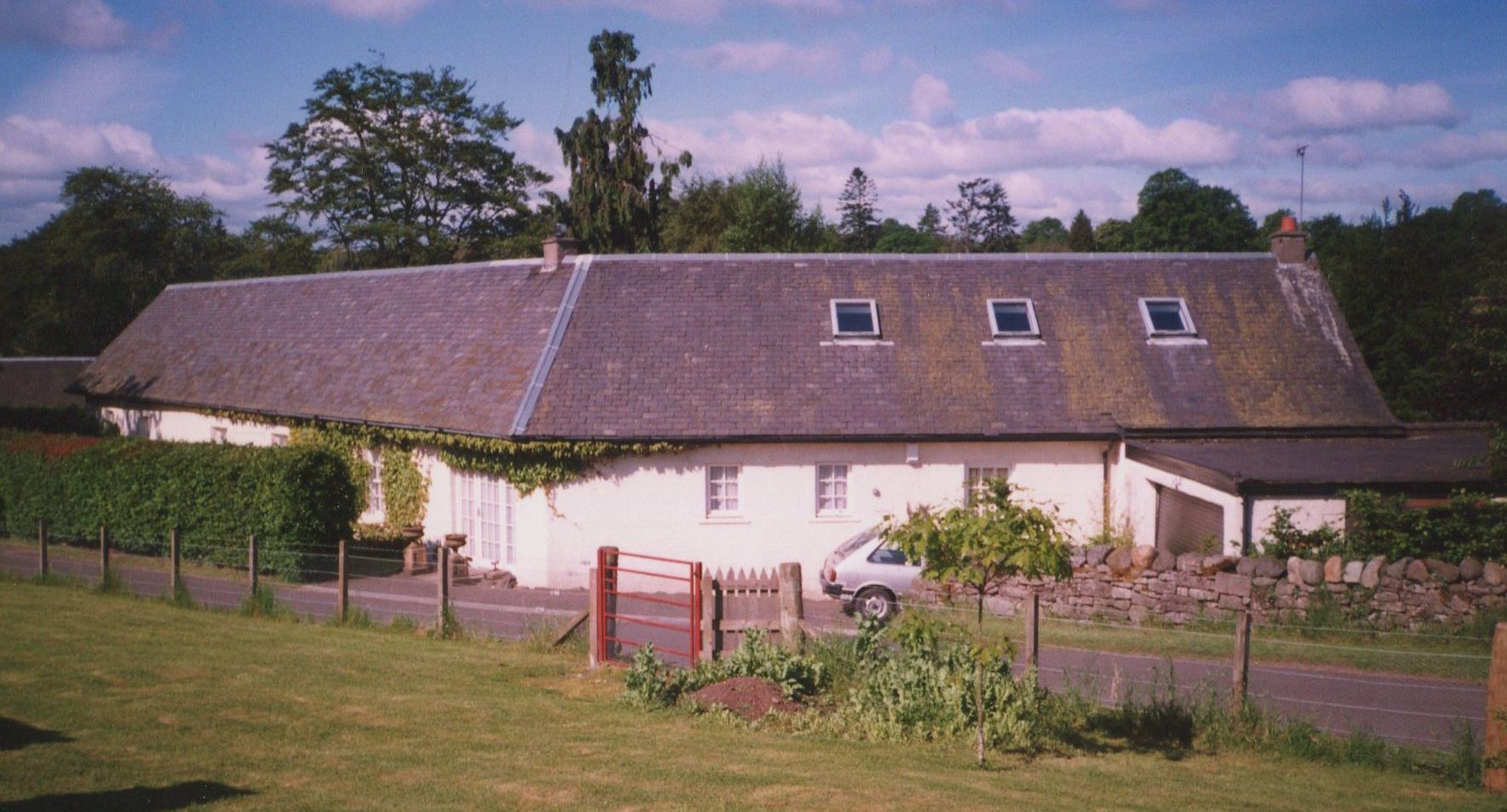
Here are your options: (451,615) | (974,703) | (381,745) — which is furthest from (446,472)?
(974,703)

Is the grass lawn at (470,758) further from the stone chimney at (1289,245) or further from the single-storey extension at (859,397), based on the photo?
the stone chimney at (1289,245)

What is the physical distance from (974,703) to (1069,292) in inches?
711

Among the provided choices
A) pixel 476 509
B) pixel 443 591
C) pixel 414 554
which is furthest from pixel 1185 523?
pixel 414 554

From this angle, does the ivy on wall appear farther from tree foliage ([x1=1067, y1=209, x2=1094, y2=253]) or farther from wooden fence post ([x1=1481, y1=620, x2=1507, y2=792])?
tree foliage ([x1=1067, y1=209, x2=1094, y2=253])

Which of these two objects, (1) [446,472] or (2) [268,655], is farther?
(1) [446,472]

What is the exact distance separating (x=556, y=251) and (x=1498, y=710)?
71.0ft

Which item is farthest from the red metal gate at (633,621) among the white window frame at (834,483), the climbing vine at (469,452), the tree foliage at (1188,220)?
the tree foliage at (1188,220)

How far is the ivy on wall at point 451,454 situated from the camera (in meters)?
22.6

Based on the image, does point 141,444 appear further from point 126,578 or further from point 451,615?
point 451,615

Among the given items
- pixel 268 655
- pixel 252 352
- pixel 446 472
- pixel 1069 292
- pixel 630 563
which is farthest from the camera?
pixel 252 352

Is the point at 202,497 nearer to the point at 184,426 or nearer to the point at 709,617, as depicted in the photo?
the point at 184,426

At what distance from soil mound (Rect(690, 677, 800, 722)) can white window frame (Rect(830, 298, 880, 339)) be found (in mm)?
14089

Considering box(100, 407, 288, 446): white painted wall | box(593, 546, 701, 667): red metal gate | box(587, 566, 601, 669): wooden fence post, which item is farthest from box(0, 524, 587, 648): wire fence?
box(100, 407, 288, 446): white painted wall

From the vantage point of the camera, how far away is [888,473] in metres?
23.9
